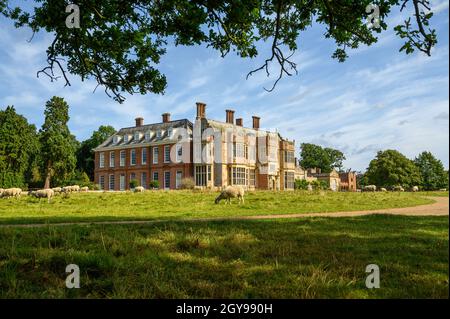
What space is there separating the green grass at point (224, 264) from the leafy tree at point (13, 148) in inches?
1847

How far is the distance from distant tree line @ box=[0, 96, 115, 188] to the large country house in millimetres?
6489

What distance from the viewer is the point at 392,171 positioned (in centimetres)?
8325

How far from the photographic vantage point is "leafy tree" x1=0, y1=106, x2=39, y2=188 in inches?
1978

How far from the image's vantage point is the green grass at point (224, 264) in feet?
16.0

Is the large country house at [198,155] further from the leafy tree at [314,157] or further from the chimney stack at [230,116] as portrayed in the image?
the leafy tree at [314,157]

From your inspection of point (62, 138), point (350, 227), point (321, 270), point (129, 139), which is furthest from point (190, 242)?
point (129, 139)

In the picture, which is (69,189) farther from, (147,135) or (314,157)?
(314,157)

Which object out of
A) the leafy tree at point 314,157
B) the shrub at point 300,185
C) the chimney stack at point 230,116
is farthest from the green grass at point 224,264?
the leafy tree at point 314,157

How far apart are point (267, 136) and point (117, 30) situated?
181 ft

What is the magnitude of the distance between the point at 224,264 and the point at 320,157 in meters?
119

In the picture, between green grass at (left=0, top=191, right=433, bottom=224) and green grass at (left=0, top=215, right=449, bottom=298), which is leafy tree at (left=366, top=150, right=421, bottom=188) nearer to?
green grass at (left=0, top=191, right=433, bottom=224)

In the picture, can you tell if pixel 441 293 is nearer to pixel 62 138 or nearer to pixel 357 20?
pixel 357 20

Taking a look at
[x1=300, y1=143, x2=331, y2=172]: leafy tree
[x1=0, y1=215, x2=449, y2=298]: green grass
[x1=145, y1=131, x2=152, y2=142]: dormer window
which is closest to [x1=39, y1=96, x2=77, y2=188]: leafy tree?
[x1=145, y1=131, x2=152, y2=142]: dormer window
